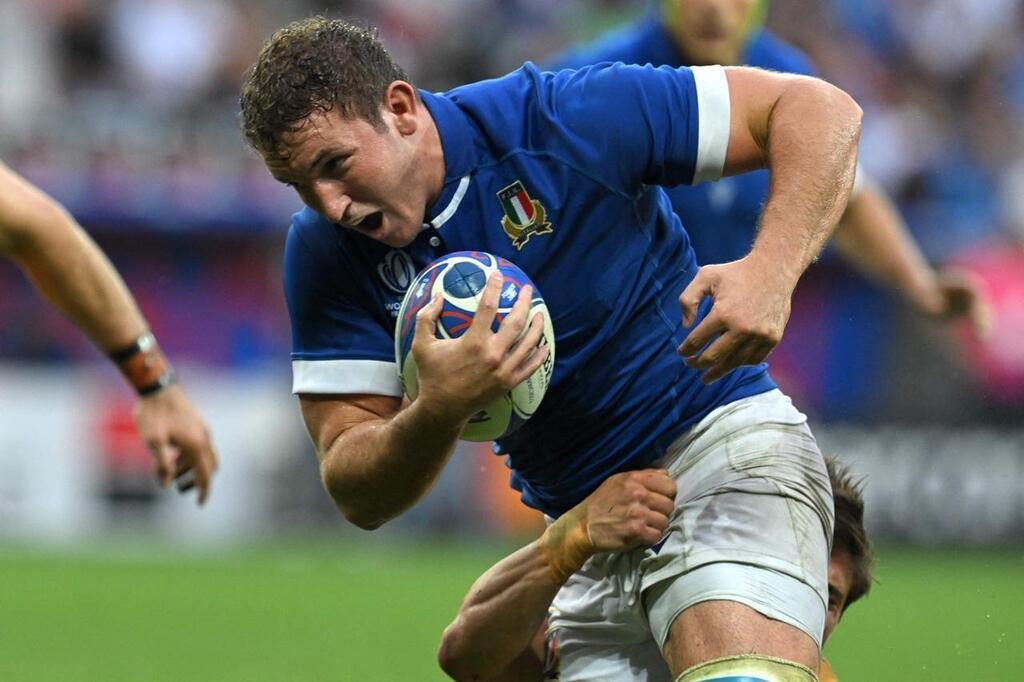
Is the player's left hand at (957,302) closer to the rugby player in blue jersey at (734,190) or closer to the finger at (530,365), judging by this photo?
the rugby player in blue jersey at (734,190)

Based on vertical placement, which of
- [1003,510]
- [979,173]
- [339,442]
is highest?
[339,442]

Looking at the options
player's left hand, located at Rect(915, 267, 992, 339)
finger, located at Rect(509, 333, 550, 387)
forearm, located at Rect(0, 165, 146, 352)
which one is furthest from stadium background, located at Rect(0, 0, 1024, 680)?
finger, located at Rect(509, 333, 550, 387)

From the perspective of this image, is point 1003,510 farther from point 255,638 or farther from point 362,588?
point 255,638

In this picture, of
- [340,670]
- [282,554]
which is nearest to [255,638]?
[340,670]

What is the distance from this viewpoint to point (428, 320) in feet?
13.3

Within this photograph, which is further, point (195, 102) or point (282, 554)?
point (195, 102)

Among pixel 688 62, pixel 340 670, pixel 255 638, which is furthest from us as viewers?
pixel 255 638

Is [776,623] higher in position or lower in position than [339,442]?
lower

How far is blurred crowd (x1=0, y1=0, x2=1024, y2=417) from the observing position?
1378 centimetres

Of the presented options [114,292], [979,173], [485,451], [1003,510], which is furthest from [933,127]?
[114,292]

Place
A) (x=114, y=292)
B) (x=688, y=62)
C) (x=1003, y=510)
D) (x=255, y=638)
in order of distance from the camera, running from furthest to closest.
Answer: (x=1003, y=510) → (x=255, y=638) → (x=688, y=62) → (x=114, y=292)

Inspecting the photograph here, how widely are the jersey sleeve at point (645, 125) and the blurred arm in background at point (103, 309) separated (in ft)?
5.49

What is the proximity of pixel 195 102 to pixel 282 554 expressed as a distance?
4.23 m

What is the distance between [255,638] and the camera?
9.41 meters
